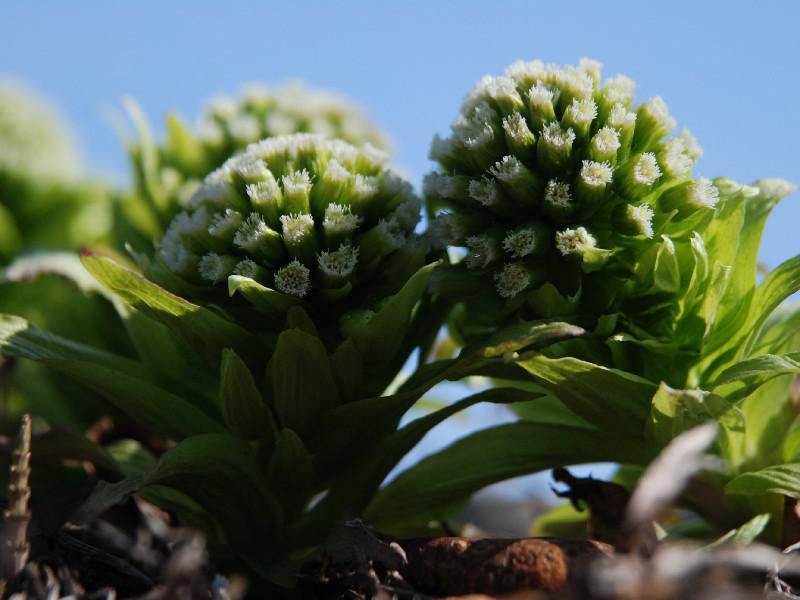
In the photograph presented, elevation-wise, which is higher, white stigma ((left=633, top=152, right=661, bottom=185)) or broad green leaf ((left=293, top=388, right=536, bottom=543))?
white stigma ((left=633, top=152, right=661, bottom=185))

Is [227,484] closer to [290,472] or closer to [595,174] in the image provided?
[290,472]

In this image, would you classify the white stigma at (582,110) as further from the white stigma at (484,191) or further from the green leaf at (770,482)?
the green leaf at (770,482)

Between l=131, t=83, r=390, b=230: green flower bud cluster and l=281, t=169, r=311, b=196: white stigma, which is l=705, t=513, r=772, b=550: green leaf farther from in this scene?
l=131, t=83, r=390, b=230: green flower bud cluster

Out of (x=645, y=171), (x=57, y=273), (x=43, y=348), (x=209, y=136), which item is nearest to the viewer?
(x=645, y=171)

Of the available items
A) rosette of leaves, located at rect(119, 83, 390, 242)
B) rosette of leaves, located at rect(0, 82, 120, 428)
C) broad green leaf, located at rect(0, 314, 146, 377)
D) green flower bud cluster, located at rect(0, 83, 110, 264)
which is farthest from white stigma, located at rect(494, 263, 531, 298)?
green flower bud cluster, located at rect(0, 83, 110, 264)

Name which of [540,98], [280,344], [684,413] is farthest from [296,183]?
[684,413]

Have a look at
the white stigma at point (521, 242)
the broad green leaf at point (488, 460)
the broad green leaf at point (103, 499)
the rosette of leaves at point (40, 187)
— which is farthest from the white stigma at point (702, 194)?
the rosette of leaves at point (40, 187)

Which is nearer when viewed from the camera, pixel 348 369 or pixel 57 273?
→ pixel 348 369
